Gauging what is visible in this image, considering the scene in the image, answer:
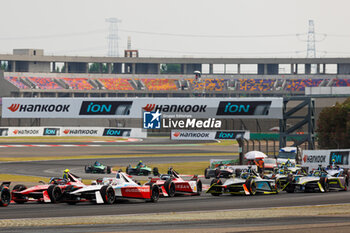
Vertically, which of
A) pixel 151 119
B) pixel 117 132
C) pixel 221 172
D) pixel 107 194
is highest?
pixel 151 119

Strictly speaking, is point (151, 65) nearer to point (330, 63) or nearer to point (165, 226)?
point (330, 63)

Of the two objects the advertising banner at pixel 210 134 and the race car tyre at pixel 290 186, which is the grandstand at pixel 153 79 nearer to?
the advertising banner at pixel 210 134

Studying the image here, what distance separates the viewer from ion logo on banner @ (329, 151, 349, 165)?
40625 millimetres

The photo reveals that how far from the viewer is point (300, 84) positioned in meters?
140

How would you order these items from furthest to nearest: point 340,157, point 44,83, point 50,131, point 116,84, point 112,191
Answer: point 116,84 → point 44,83 → point 50,131 → point 340,157 → point 112,191

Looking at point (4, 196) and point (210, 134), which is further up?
point (4, 196)

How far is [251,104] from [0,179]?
26501 mm

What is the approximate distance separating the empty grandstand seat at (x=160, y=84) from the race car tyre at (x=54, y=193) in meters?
115

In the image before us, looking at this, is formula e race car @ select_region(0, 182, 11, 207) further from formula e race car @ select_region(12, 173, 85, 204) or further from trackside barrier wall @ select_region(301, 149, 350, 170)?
trackside barrier wall @ select_region(301, 149, 350, 170)

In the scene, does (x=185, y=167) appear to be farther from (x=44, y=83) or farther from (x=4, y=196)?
(x=44, y=83)

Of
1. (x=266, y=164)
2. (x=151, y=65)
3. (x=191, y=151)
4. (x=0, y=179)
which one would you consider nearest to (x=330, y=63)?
(x=151, y=65)

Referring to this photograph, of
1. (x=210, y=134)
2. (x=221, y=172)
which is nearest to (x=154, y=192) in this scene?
(x=221, y=172)

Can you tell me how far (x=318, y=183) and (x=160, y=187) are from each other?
23.8 ft

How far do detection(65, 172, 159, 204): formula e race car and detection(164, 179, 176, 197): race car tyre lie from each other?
6.81ft
